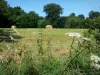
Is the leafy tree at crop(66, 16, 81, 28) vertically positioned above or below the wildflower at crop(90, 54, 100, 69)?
above

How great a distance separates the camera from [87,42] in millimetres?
3348

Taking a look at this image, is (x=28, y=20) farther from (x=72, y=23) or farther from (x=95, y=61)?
(x=95, y=61)

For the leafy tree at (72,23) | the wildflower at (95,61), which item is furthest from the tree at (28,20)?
the wildflower at (95,61)

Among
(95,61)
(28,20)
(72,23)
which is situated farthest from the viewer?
(28,20)

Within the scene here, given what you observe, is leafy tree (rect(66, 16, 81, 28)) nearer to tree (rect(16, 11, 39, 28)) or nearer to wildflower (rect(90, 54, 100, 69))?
wildflower (rect(90, 54, 100, 69))

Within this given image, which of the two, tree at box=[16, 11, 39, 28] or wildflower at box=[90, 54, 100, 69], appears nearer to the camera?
wildflower at box=[90, 54, 100, 69]

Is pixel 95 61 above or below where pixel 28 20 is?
above

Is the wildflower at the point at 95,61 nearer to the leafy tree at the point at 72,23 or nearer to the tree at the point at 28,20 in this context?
the leafy tree at the point at 72,23

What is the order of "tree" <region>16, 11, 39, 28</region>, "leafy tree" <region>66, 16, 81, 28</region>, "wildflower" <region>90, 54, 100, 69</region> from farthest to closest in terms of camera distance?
1. "tree" <region>16, 11, 39, 28</region>
2. "leafy tree" <region>66, 16, 81, 28</region>
3. "wildflower" <region>90, 54, 100, 69</region>

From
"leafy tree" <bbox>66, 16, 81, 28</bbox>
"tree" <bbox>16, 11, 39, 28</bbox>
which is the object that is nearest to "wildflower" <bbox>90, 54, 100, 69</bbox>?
"leafy tree" <bbox>66, 16, 81, 28</bbox>

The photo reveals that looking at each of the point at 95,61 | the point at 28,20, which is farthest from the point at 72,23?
the point at 28,20

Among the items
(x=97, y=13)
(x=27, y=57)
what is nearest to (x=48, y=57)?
(x=27, y=57)

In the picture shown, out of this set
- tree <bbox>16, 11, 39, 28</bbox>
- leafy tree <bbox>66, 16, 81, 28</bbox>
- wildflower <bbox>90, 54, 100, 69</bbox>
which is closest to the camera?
wildflower <bbox>90, 54, 100, 69</bbox>

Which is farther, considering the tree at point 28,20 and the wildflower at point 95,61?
the tree at point 28,20
